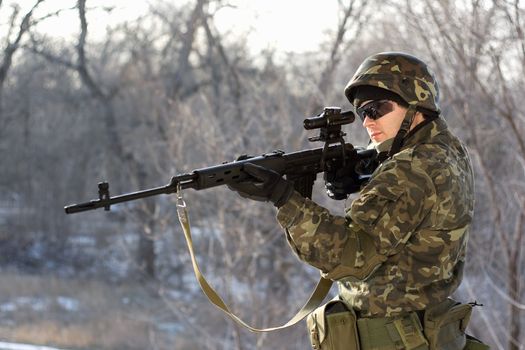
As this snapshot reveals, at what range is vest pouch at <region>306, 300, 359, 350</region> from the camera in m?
2.41

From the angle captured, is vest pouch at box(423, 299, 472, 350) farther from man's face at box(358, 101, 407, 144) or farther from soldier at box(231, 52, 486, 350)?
man's face at box(358, 101, 407, 144)

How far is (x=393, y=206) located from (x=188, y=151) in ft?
30.1

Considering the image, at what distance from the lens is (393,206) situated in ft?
7.35

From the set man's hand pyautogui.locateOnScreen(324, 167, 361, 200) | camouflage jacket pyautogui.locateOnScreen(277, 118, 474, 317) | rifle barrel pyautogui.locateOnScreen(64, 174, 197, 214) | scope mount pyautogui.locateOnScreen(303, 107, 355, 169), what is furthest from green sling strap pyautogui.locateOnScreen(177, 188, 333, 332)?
scope mount pyautogui.locateOnScreen(303, 107, 355, 169)

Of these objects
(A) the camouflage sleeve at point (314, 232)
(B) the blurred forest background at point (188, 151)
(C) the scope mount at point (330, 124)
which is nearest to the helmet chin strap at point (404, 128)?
(C) the scope mount at point (330, 124)

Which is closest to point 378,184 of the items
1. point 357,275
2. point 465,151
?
point 357,275

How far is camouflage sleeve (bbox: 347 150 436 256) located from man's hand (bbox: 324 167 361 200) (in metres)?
0.48

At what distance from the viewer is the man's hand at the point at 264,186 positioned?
229 centimetres

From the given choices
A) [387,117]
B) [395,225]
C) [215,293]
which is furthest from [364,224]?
[215,293]

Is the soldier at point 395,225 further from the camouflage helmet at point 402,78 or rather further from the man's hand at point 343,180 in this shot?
the man's hand at point 343,180

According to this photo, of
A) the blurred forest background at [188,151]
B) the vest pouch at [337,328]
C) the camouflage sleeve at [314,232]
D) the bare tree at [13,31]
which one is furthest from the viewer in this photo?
the bare tree at [13,31]

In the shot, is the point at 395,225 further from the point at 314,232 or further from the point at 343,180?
the point at 343,180

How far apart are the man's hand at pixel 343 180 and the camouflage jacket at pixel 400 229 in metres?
0.36

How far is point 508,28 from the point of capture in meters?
5.65
